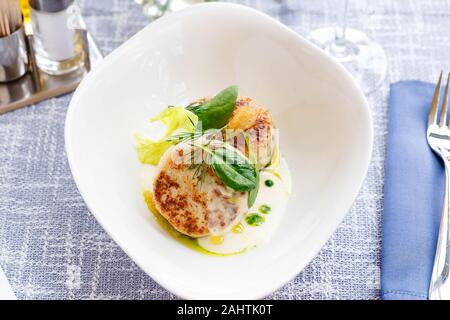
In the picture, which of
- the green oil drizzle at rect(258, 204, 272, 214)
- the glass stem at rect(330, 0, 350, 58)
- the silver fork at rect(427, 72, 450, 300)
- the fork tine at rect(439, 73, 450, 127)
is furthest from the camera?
the glass stem at rect(330, 0, 350, 58)

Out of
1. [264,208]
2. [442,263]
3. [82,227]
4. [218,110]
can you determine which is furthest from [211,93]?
[442,263]

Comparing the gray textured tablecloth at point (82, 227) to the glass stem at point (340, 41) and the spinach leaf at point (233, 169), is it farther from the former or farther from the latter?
the spinach leaf at point (233, 169)

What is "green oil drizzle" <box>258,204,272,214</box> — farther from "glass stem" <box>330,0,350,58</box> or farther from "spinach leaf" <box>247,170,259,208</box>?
"glass stem" <box>330,0,350,58</box>

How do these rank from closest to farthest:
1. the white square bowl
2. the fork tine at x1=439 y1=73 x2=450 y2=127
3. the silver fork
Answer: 1. the white square bowl
2. the silver fork
3. the fork tine at x1=439 y1=73 x2=450 y2=127

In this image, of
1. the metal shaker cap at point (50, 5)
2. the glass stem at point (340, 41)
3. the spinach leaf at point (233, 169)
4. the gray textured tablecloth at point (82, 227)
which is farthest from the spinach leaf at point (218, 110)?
the glass stem at point (340, 41)

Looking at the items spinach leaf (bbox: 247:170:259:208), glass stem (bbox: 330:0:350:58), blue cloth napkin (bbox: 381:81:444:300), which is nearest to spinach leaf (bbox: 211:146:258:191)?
spinach leaf (bbox: 247:170:259:208)

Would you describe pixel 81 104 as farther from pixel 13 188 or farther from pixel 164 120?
pixel 13 188
